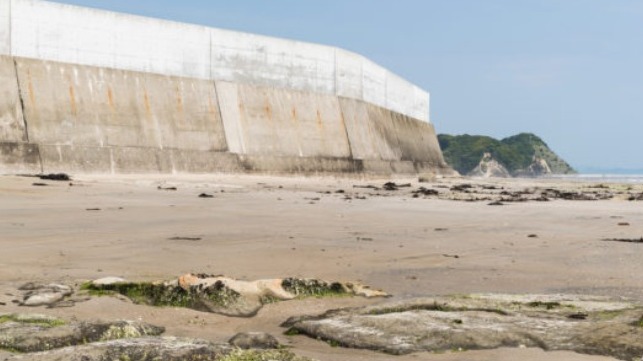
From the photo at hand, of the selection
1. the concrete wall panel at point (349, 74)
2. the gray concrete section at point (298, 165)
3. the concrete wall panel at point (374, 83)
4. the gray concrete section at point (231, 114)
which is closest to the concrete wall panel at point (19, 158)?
the gray concrete section at point (231, 114)

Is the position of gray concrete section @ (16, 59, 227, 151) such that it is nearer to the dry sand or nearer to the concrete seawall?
the concrete seawall

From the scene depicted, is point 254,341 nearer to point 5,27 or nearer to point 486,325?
point 486,325

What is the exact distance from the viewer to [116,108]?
18562mm

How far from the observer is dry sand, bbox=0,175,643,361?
3.25 meters

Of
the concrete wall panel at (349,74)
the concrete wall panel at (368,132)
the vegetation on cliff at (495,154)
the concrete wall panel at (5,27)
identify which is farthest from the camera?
the vegetation on cliff at (495,154)

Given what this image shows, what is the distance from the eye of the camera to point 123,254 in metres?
4.82

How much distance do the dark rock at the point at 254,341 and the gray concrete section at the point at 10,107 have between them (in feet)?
48.3

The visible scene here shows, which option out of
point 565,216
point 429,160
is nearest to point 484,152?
point 429,160

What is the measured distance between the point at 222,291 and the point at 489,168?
A: 149050 mm

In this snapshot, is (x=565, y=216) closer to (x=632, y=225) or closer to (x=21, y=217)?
(x=632, y=225)

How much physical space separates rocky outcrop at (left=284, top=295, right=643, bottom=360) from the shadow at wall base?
1400cm

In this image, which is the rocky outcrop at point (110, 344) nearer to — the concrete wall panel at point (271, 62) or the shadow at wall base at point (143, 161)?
the shadow at wall base at point (143, 161)

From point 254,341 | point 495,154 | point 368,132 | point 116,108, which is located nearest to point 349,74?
point 368,132

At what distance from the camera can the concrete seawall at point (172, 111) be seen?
55.6ft
